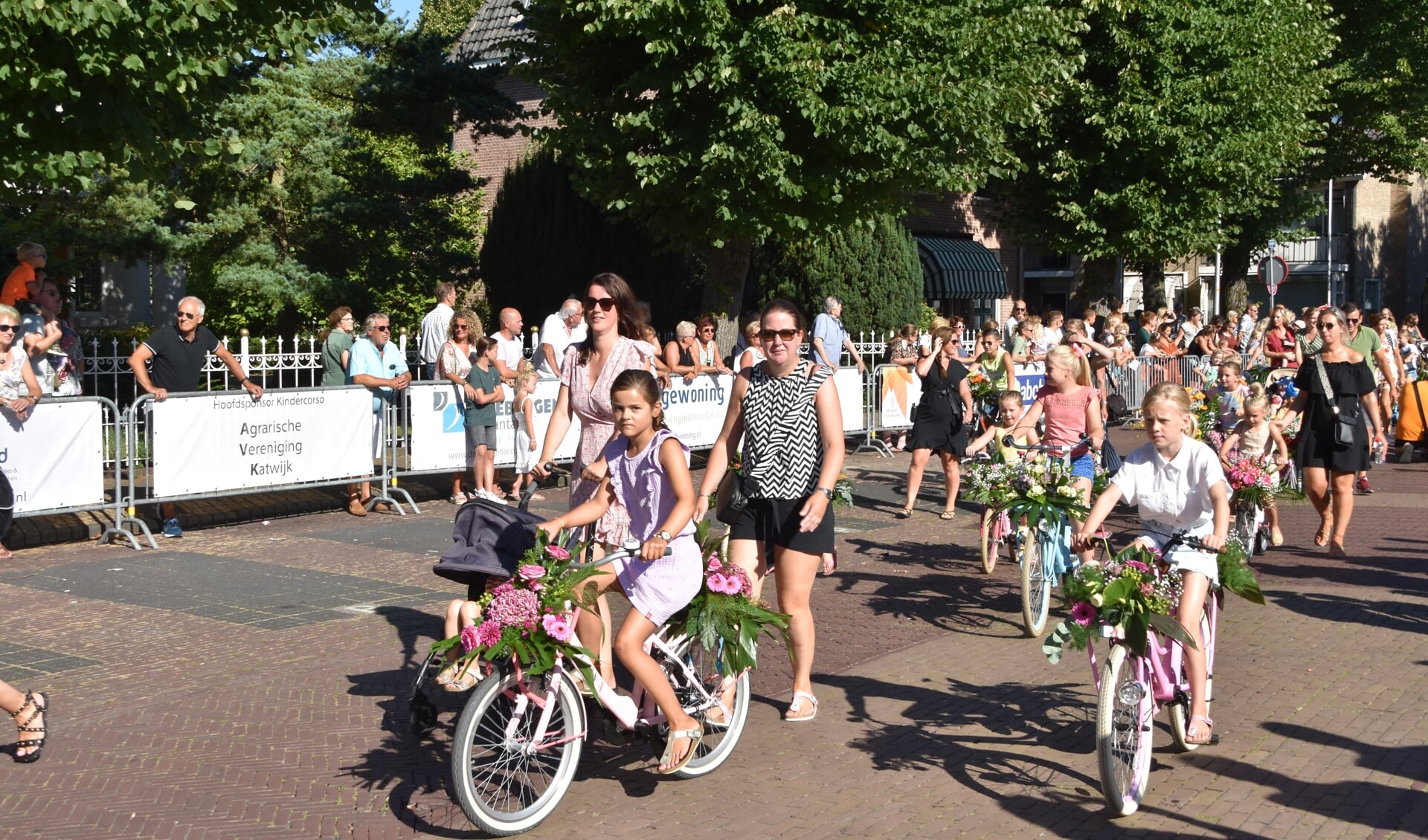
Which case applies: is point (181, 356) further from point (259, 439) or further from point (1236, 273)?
point (1236, 273)

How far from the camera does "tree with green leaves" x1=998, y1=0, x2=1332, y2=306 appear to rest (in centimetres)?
2644

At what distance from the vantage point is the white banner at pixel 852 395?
1808 cm

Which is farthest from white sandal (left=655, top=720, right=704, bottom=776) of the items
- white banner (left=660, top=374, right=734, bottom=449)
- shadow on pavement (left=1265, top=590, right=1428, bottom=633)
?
white banner (left=660, top=374, right=734, bottom=449)

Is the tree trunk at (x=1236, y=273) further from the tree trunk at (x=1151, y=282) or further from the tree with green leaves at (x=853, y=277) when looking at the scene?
the tree with green leaves at (x=853, y=277)

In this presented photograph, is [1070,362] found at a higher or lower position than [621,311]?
lower

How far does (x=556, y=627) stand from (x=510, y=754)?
0.48 metres

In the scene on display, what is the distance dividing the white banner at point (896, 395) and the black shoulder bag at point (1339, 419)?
25.9ft

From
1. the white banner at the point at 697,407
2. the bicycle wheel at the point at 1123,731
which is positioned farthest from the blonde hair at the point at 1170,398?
the white banner at the point at 697,407

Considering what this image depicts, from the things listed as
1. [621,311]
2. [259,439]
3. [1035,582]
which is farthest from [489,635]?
[259,439]

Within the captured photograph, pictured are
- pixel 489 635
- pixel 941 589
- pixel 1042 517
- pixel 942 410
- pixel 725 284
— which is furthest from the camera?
pixel 725 284

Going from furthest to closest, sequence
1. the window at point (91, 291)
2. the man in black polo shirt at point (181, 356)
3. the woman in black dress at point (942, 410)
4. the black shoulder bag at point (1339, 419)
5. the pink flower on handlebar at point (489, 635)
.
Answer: the window at point (91, 291) < the woman in black dress at point (942, 410) < the man in black polo shirt at point (181, 356) < the black shoulder bag at point (1339, 419) < the pink flower on handlebar at point (489, 635)

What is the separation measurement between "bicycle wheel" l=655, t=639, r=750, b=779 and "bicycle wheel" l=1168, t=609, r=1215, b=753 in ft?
5.82

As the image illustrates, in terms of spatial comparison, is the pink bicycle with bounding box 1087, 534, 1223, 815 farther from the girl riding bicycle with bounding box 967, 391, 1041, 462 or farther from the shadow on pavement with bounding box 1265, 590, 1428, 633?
the shadow on pavement with bounding box 1265, 590, 1428, 633

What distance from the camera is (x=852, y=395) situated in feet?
59.7
